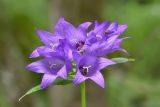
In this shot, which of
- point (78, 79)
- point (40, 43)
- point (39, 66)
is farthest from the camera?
point (40, 43)

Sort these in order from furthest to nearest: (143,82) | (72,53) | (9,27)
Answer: (143,82)
(9,27)
(72,53)

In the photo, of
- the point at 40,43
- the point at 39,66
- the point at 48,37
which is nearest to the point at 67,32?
the point at 48,37

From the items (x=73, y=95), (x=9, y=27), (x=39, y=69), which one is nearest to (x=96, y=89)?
(x=73, y=95)

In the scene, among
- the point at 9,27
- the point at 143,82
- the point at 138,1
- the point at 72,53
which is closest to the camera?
the point at 72,53

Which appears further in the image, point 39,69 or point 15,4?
point 15,4

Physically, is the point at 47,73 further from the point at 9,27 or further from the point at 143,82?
the point at 143,82

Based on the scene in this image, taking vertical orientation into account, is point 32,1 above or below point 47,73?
above

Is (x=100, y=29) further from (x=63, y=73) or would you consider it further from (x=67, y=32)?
(x=63, y=73)
